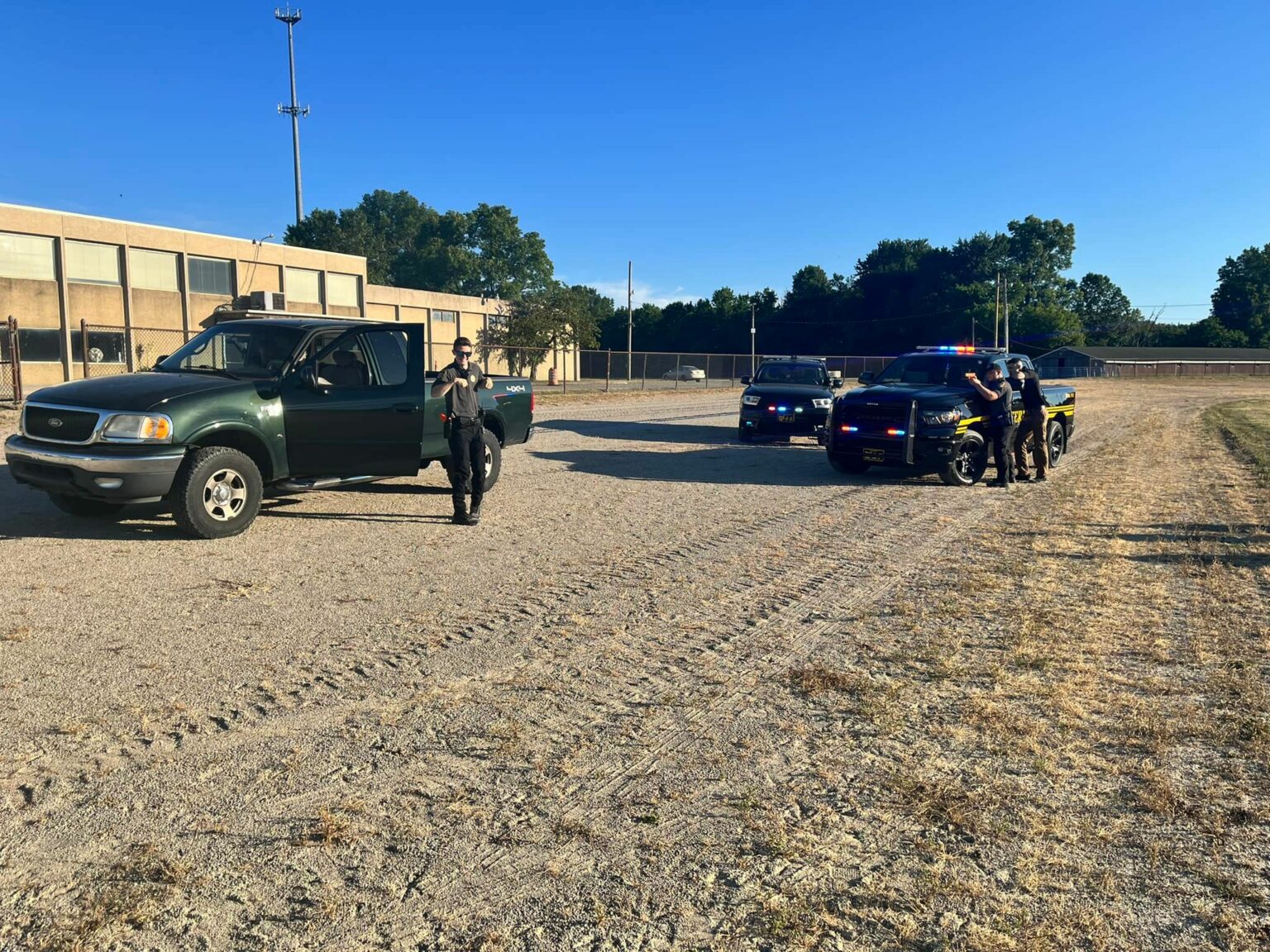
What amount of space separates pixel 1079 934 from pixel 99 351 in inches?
1724

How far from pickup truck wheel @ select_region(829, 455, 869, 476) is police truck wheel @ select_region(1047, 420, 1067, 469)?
334 centimetres

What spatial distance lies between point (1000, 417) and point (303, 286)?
4519 centimetres

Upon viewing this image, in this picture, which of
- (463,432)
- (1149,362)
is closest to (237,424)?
(463,432)

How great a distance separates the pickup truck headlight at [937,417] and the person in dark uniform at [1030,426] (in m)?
1.63

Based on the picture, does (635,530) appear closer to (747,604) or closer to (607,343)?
(747,604)

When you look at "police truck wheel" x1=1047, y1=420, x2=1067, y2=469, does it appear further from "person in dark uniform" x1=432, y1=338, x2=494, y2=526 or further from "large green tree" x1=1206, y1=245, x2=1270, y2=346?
"large green tree" x1=1206, y1=245, x2=1270, y2=346

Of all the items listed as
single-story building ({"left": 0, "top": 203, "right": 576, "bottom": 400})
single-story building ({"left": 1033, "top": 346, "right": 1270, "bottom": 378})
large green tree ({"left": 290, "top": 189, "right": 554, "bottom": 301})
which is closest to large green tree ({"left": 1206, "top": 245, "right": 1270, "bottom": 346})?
single-story building ({"left": 1033, "top": 346, "right": 1270, "bottom": 378})

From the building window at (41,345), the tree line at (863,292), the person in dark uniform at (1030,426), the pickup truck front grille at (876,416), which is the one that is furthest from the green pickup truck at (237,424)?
the tree line at (863,292)

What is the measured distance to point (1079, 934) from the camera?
271 centimetres

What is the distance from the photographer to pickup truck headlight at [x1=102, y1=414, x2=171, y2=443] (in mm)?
7297

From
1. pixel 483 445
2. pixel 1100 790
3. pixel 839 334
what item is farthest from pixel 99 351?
pixel 839 334

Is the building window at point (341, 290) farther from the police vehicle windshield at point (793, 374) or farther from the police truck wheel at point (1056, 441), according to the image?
the police truck wheel at point (1056, 441)

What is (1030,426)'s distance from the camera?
1301 cm

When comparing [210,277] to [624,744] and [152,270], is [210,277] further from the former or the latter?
[624,744]
